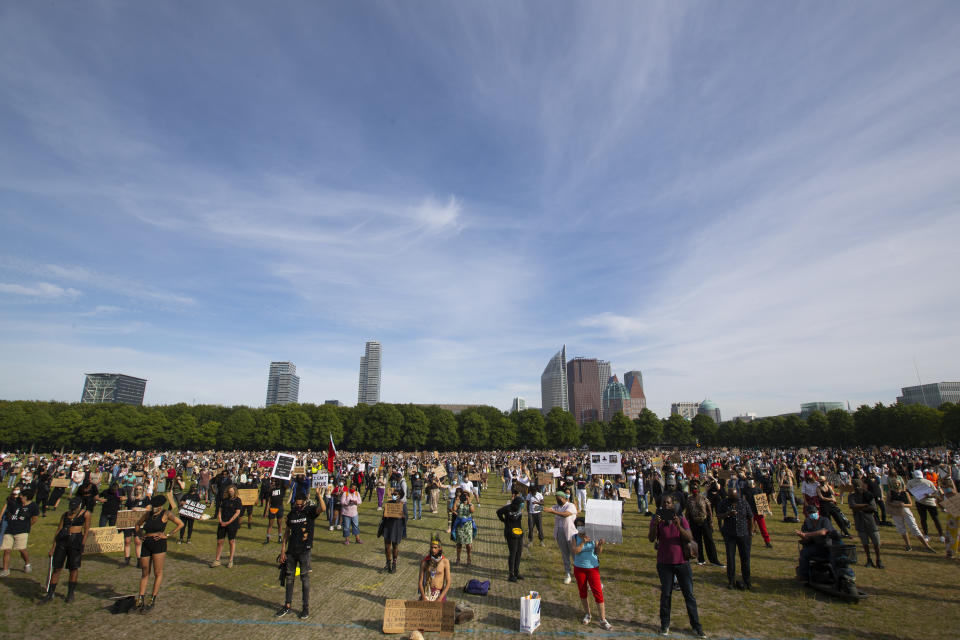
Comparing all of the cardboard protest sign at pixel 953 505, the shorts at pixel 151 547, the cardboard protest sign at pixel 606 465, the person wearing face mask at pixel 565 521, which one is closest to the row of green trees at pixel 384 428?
the cardboard protest sign at pixel 606 465

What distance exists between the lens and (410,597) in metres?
10.1

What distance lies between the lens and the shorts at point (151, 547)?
922 centimetres

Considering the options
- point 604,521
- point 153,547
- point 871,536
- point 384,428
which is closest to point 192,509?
point 153,547

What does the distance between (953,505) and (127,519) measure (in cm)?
2229

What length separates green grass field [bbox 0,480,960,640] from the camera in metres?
8.20

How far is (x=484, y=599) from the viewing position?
10.2 metres

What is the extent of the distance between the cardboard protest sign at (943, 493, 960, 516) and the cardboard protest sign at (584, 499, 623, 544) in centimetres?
1057

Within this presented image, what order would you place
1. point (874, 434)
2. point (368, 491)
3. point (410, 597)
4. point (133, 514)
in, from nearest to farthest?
point (410, 597) → point (133, 514) → point (368, 491) → point (874, 434)

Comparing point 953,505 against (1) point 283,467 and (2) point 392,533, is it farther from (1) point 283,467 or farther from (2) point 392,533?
(1) point 283,467

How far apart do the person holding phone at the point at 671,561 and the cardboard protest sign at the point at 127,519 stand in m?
12.6

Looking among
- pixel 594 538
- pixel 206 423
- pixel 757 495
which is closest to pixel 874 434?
pixel 757 495

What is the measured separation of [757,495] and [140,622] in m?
15.9

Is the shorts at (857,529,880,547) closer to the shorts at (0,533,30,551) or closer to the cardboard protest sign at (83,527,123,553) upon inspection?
the cardboard protest sign at (83,527,123,553)

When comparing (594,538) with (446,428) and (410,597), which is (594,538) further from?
(446,428)
